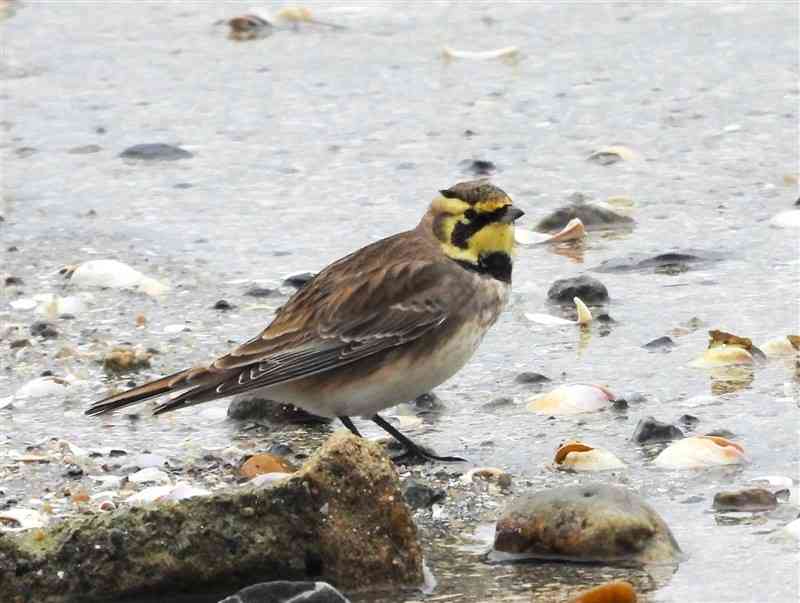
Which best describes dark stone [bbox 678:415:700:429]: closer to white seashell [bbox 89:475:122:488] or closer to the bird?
the bird

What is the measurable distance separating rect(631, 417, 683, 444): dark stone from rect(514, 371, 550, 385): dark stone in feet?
2.62

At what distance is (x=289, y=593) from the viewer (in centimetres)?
527

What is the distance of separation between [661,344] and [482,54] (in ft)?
16.7

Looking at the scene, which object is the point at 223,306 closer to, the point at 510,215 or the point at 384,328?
the point at 384,328

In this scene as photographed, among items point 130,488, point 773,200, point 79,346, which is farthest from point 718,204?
point 130,488

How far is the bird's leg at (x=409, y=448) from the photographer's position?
686cm

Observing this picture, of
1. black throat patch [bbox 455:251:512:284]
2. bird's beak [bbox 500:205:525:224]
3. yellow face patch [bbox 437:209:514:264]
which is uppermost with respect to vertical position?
bird's beak [bbox 500:205:525:224]

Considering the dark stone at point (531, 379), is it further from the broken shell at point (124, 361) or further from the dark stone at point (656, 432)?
the broken shell at point (124, 361)

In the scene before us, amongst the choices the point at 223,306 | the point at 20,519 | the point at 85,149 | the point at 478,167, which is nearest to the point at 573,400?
the point at 223,306

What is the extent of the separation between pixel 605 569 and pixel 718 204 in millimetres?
4391

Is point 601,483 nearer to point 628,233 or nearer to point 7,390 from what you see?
point 7,390

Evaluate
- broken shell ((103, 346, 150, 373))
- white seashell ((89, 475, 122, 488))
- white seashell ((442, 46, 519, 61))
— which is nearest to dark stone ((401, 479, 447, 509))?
white seashell ((89, 475, 122, 488))

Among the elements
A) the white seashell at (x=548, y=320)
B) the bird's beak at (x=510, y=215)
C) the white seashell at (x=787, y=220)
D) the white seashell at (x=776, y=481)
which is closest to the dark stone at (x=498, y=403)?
the bird's beak at (x=510, y=215)

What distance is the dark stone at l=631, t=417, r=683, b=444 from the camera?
685 cm
